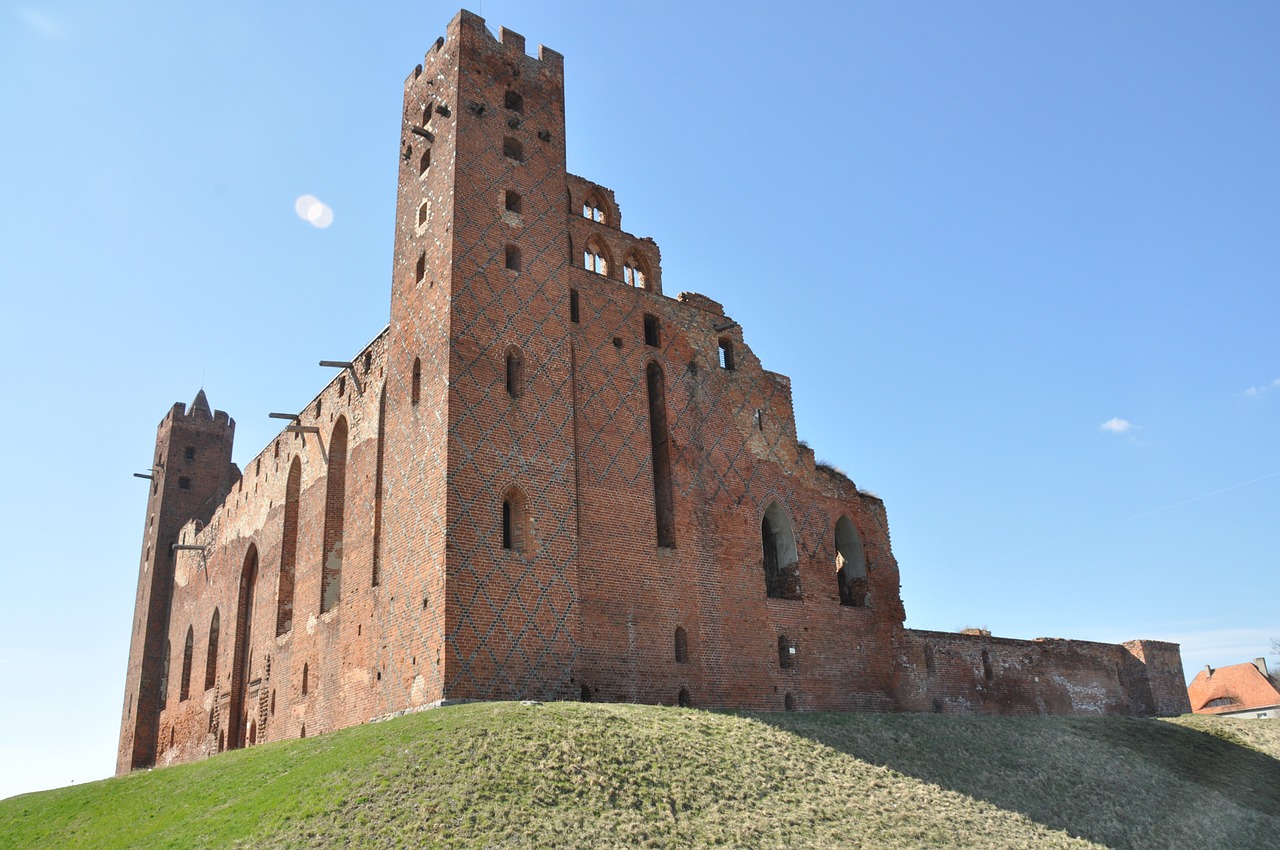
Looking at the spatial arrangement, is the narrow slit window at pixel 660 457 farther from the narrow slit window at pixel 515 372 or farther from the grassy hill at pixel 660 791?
the grassy hill at pixel 660 791

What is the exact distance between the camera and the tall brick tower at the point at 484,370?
14945 mm

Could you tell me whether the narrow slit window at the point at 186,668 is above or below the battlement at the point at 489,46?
below

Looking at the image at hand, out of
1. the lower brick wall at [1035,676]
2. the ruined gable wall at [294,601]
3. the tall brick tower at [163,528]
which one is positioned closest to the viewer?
the ruined gable wall at [294,601]

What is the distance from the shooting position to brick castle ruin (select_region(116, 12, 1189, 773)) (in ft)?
51.1

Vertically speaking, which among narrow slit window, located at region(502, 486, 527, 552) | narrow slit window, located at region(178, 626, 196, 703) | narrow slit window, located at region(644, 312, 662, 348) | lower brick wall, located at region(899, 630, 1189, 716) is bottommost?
lower brick wall, located at region(899, 630, 1189, 716)

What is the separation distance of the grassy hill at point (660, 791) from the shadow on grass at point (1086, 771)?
0.05m

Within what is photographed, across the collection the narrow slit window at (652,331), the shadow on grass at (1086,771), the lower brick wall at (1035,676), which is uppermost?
the narrow slit window at (652,331)

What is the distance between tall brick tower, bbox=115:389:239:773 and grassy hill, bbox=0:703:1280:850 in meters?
15.1

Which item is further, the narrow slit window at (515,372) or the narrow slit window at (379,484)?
the narrow slit window at (379,484)

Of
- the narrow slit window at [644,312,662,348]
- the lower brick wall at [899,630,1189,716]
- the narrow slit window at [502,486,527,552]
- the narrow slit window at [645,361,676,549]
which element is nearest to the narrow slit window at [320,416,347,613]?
the narrow slit window at [502,486,527,552]


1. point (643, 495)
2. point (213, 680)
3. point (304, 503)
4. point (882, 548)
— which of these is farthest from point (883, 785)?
point (213, 680)

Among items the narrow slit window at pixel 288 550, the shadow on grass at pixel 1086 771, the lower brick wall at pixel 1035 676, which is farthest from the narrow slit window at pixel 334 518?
the lower brick wall at pixel 1035 676

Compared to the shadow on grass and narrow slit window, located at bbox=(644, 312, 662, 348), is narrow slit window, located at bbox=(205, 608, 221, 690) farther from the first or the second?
the shadow on grass

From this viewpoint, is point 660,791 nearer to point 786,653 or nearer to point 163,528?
point 786,653
